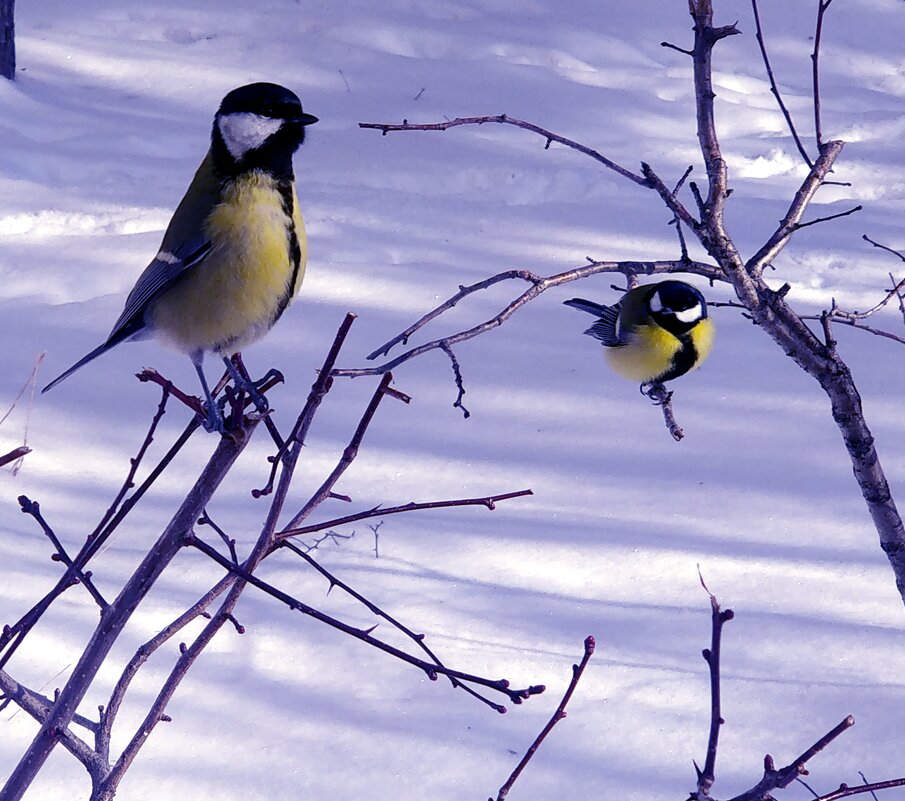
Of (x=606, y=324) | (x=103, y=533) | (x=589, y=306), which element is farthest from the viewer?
(x=589, y=306)

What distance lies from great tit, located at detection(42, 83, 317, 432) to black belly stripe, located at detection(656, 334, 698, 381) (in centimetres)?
170

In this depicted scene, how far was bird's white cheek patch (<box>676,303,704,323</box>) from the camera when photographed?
384 centimetres

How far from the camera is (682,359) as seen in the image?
384 cm

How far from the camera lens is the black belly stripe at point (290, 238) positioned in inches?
96.8

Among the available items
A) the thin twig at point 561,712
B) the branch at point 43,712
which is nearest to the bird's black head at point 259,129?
the branch at point 43,712

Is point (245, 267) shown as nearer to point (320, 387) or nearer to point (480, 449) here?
point (320, 387)

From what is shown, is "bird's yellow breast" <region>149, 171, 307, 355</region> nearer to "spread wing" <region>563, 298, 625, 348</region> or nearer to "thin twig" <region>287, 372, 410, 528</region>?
"thin twig" <region>287, 372, 410, 528</region>

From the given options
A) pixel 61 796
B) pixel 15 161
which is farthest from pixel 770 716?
pixel 15 161

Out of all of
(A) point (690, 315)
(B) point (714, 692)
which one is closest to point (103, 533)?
(B) point (714, 692)

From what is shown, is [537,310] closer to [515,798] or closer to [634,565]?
[634,565]

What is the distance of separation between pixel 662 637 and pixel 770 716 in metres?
0.44

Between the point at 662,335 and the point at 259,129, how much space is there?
184 centimetres

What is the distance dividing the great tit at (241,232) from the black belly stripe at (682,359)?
1.70 m

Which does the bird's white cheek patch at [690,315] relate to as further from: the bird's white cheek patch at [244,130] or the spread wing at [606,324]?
the bird's white cheek patch at [244,130]
